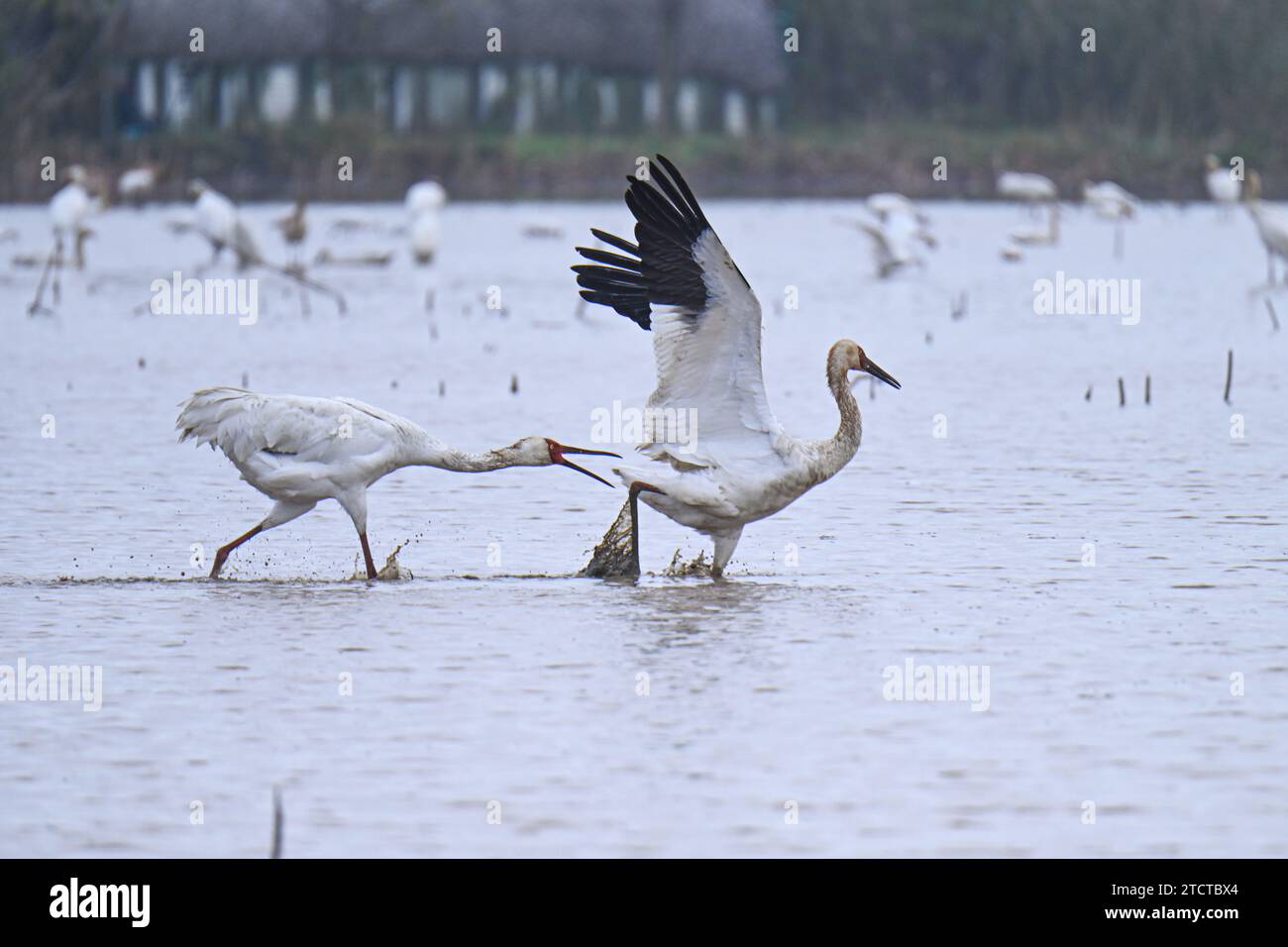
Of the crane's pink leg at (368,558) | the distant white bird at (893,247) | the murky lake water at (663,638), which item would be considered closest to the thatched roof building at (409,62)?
the distant white bird at (893,247)

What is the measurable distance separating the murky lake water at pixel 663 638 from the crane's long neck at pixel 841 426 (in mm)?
560

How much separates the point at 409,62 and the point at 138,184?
14655 millimetres

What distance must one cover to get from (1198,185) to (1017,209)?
158 inches

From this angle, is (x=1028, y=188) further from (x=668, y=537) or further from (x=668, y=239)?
(x=668, y=239)

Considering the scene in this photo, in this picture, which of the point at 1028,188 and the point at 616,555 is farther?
the point at 1028,188

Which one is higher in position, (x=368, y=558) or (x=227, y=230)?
(x=227, y=230)

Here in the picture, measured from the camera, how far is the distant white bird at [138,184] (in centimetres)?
4200

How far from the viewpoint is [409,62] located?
5562 centimetres

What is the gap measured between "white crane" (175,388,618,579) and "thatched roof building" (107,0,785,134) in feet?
146

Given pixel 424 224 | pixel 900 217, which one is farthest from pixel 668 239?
pixel 424 224

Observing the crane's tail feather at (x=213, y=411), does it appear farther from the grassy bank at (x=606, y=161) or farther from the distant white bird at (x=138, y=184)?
the grassy bank at (x=606, y=161)

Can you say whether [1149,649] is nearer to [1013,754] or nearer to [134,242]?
[1013,754]

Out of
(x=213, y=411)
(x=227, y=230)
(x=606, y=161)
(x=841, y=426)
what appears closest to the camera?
(x=213, y=411)

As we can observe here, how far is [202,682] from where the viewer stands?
785 centimetres
